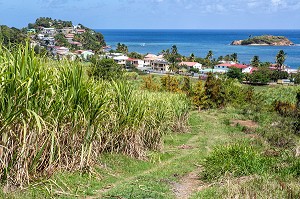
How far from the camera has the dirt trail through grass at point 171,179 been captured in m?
5.61

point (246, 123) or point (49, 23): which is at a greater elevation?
point (49, 23)

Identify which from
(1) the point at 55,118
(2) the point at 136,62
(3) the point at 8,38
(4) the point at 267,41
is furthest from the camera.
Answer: (4) the point at 267,41

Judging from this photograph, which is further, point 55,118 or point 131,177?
point 131,177

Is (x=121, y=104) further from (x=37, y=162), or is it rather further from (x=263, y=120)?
(x=263, y=120)

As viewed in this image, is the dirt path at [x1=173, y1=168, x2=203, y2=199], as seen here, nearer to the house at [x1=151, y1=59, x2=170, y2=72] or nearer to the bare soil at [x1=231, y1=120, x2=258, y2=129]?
the bare soil at [x1=231, y1=120, x2=258, y2=129]

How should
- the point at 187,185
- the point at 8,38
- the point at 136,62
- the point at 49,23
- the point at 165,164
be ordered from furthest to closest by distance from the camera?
1. the point at 49,23
2. the point at 136,62
3. the point at 165,164
4. the point at 187,185
5. the point at 8,38

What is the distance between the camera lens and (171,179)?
6832 mm

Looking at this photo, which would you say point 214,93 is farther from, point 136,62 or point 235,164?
point 136,62

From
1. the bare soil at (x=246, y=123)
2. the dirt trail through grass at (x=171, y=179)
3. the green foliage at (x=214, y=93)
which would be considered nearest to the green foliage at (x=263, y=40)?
the green foliage at (x=214, y=93)

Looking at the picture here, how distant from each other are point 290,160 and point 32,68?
4.82m

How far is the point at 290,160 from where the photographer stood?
7.25 metres

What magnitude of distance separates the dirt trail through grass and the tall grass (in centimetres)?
73

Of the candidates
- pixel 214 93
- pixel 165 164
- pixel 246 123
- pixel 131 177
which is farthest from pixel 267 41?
pixel 131 177

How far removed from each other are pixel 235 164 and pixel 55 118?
10.1 ft
